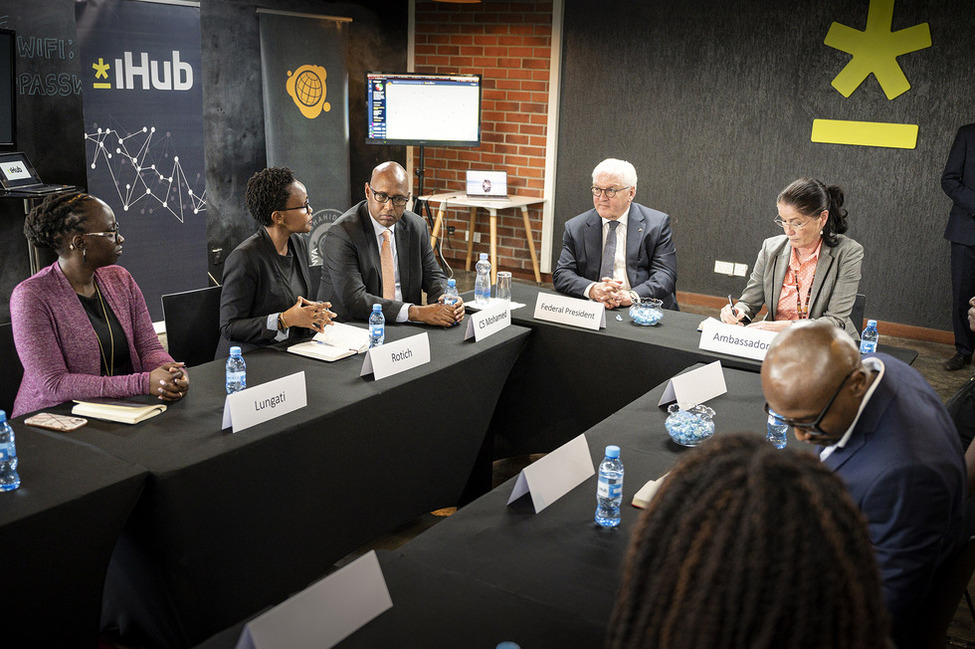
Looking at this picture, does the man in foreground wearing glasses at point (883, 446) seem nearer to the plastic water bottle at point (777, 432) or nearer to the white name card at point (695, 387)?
the plastic water bottle at point (777, 432)

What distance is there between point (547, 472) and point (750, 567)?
117 centimetres

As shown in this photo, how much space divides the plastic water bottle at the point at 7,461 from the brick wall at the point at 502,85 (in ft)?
18.3

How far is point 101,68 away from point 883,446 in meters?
4.70

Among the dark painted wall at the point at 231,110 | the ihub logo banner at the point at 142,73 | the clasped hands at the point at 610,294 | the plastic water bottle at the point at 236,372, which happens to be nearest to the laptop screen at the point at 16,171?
the ihub logo banner at the point at 142,73

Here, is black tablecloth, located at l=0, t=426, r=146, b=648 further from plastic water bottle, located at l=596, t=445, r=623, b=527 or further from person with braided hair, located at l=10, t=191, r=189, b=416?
plastic water bottle, located at l=596, t=445, r=623, b=527

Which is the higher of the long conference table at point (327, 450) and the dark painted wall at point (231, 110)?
the dark painted wall at point (231, 110)

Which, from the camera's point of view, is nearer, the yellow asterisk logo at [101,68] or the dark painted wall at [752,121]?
the yellow asterisk logo at [101,68]

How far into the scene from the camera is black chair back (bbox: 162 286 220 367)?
3.07 meters

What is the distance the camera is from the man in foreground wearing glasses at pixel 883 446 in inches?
61.3

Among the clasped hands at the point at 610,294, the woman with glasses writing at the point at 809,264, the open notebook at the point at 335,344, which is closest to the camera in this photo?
the open notebook at the point at 335,344

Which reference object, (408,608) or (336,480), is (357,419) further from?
(408,608)

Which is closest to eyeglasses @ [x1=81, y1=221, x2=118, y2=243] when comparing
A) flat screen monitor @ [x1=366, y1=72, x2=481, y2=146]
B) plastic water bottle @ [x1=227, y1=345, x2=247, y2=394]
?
plastic water bottle @ [x1=227, y1=345, x2=247, y2=394]

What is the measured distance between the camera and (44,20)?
4.49 meters

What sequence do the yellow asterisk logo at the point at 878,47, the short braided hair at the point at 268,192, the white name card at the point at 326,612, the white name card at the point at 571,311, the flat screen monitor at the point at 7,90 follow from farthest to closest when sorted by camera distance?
the yellow asterisk logo at the point at 878,47 → the flat screen monitor at the point at 7,90 → the white name card at the point at 571,311 → the short braided hair at the point at 268,192 → the white name card at the point at 326,612
